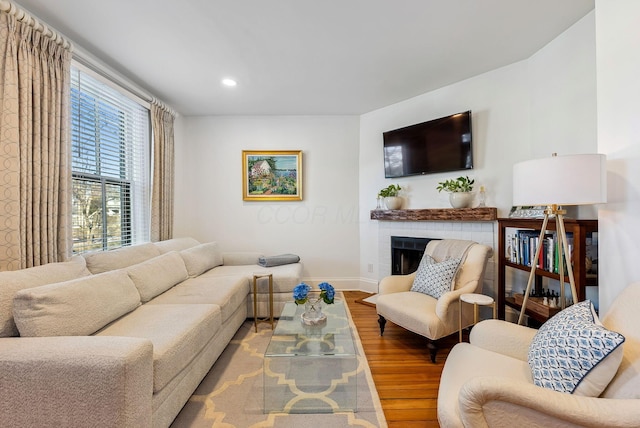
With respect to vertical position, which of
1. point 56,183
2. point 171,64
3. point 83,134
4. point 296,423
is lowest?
point 296,423

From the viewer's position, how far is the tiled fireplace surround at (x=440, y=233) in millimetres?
2756

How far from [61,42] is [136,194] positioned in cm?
157

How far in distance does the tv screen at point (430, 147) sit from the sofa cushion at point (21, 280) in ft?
A: 10.5

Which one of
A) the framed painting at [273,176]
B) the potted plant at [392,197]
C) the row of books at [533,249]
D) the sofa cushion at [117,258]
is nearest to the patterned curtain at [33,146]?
the sofa cushion at [117,258]

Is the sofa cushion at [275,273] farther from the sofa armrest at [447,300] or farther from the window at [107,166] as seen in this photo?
the sofa armrest at [447,300]

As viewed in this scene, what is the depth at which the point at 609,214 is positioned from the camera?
145 centimetres

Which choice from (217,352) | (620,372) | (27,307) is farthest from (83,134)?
(620,372)

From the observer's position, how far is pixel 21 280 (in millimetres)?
1419

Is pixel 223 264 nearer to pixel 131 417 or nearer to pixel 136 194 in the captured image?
pixel 136 194

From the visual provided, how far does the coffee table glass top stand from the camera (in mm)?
1631

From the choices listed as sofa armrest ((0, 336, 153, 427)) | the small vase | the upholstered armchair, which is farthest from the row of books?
sofa armrest ((0, 336, 153, 427))

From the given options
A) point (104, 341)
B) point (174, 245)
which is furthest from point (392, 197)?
point (104, 341)

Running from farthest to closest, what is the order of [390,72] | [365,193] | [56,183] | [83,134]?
[365,193] → [390,72] → [83,134] → [56,183]

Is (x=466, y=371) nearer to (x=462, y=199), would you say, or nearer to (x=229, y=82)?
(x=462, y=199)
